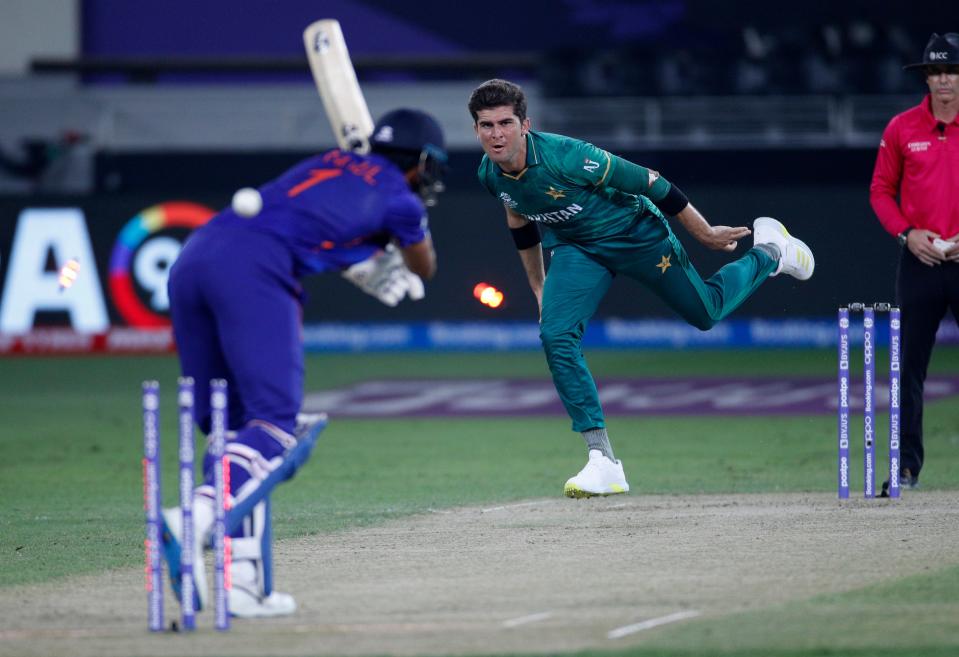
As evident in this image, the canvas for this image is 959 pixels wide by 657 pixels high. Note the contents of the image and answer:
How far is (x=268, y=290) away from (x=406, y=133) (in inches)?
28.6

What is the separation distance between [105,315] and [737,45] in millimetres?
9285

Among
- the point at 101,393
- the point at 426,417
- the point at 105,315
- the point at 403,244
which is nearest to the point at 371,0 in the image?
the point at 105,315

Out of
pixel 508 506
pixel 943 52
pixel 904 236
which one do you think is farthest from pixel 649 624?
pixel 943 52

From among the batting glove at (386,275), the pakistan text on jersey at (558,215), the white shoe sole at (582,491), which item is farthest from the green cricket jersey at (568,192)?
the batting glove at (386,275)

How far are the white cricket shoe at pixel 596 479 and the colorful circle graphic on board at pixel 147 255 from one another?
11080mm

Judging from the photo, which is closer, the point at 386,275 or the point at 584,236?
the point at 386,275

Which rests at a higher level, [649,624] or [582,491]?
[649,624]

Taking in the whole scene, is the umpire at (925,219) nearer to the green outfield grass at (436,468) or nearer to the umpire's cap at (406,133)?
the green outfield grass at (436,468)

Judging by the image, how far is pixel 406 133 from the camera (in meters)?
5.13

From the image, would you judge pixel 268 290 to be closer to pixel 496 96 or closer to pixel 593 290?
pixel 496 96

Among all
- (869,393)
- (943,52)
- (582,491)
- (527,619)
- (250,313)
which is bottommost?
(582,491)

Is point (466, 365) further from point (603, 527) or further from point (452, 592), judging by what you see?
point (452, 592)

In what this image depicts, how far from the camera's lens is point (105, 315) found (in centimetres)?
1786

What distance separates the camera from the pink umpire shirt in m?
7.76
